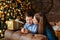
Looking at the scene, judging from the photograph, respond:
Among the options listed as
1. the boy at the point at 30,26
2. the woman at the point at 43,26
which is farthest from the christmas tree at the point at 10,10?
the woman at the point at 43,26

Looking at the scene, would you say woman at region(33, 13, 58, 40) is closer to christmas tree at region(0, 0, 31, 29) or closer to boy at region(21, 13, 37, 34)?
boy at region(21, 13, 37, 34)

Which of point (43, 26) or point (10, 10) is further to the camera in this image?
point (10, 10)

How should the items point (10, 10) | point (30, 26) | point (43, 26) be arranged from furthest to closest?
point (10, 10), point (30, 26), point (43, 26)

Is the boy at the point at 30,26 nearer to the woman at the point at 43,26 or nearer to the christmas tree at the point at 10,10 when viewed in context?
the woman at the point at 43,26

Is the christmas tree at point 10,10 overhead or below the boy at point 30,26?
overhead

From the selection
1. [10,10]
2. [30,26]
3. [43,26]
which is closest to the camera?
[43,26]

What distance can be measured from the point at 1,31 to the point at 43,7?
1.26 meters

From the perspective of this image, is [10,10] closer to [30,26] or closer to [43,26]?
[30,26]

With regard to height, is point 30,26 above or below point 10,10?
below

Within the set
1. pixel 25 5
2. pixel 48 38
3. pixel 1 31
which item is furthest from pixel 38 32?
pixel 25 5

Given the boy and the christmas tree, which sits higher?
the christmas tree

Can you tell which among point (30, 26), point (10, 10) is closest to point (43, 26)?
point (30, 26)

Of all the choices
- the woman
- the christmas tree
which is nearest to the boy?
the woman

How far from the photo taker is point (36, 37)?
2295 millimetres
